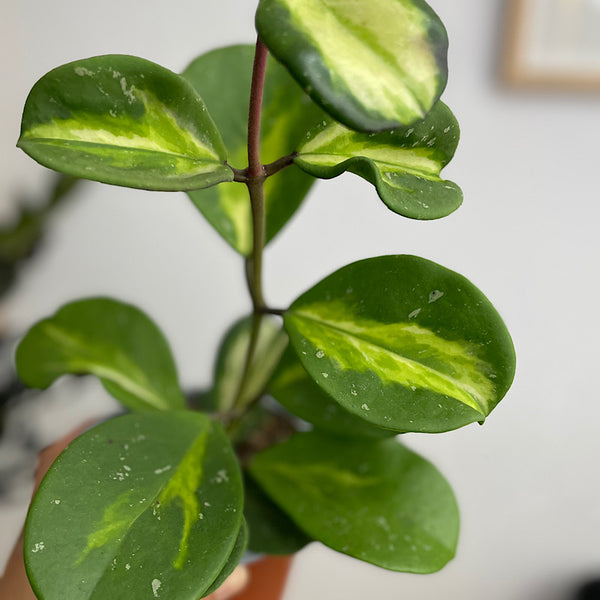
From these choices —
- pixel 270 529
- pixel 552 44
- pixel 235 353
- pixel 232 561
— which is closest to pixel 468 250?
pixel 552 44

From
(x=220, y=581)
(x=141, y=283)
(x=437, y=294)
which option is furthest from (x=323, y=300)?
(x=141, y=283)

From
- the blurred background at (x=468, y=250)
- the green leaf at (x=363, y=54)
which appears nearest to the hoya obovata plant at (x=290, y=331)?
the green leaf at (x=363, y=54)

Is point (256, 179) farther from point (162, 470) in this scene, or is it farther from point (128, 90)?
point (162, 470)

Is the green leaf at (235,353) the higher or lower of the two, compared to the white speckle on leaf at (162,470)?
lower

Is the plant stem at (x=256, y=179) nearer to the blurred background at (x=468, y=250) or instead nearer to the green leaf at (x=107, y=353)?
the green leaf at (x=107, y=353)

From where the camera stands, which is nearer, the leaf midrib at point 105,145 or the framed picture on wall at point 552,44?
the leaf midrib at point 105,145

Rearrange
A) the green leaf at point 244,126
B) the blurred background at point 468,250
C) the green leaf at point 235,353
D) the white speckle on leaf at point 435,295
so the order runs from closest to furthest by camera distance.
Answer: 1. the white speckle on leaf at point 435,295
2. the green leaf at point 244,126
3. the green leaf at point 235,353
4. the blurred background at point 468,250
